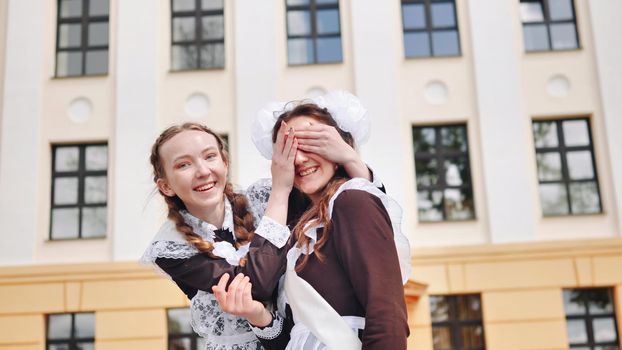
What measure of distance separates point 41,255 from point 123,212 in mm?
1581

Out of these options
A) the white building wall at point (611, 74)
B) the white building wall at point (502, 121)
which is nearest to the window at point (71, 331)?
the white building wall at point (502, 121)

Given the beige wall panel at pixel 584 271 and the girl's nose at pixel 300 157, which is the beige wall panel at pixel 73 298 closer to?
the beige wall panel at pixel 584 271

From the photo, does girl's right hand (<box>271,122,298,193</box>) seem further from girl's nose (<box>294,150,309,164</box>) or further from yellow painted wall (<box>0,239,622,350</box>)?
yellow painted wall (<box>0,239,622,350</box>)

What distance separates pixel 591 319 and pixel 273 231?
36.1 ft

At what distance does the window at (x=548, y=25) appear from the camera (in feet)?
44.7

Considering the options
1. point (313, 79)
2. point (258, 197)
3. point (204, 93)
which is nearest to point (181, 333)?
point (204, 93)

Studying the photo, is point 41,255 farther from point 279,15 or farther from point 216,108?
point 279,15

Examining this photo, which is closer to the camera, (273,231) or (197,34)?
(273,231)

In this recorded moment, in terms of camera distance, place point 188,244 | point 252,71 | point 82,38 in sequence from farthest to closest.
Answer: point 82,38, point 252,71, point 188,244

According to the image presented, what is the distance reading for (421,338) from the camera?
487 inches

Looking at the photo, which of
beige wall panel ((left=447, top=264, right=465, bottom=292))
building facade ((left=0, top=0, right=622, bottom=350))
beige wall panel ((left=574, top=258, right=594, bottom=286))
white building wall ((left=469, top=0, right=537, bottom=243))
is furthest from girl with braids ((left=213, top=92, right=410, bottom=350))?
beige wall panel ((left=574, top=258, right=594, bottom=286))

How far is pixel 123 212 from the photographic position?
42.3ft

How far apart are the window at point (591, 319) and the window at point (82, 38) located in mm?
9089

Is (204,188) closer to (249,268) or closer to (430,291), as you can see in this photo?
(249,268)
